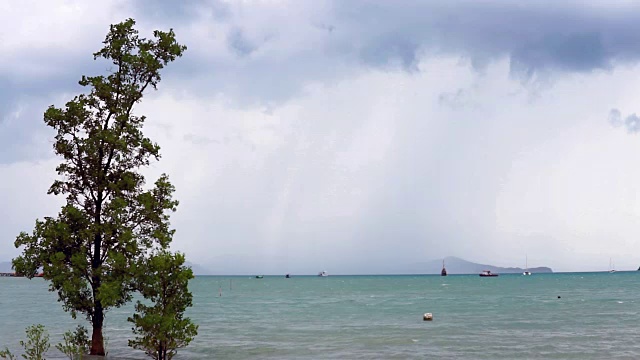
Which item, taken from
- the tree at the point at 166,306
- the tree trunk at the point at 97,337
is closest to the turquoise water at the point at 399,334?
the tree trunk at the point at 97,337

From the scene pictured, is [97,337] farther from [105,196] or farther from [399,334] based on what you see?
[399,334]

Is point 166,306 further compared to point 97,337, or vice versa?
point 97,337

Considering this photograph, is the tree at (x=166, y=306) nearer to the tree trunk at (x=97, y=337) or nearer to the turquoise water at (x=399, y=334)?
the tree trunk at (x=97, y=337)

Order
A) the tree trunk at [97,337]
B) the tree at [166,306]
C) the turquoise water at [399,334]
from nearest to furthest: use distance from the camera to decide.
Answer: the tree at [166,306], the tree trunk at [97,337], the turquoise water at [399,334]

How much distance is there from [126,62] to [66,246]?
9506 mm

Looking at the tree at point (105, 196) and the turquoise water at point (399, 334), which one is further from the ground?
the tree at point (105, 196)

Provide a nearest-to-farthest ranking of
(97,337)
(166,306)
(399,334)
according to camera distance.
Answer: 1. (166,306)
2. (97,337)
3. (399,334)

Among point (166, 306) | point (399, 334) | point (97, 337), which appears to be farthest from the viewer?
point (399, 334)

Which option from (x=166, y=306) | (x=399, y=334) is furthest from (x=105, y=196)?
(x=399, y=334)

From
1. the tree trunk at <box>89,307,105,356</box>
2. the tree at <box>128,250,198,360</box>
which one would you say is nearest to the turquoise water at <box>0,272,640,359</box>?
the tree trunk at <box>89,307,105,356</box>

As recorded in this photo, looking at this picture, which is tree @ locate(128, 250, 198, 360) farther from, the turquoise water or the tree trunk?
the turquoise water

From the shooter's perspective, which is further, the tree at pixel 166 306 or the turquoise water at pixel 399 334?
the turquoise water at pixel 399 334

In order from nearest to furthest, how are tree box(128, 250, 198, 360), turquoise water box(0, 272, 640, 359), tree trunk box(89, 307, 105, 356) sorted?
tree box(128, 250, 198, 360)
tree trunk box(89, 307, 105, 356)
turquoise water box(0, 272, 640, 359)

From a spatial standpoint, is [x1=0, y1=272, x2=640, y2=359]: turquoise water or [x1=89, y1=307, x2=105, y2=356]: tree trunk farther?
[x1=0, y1=272, x2=640, y2=359]: turquoise water
